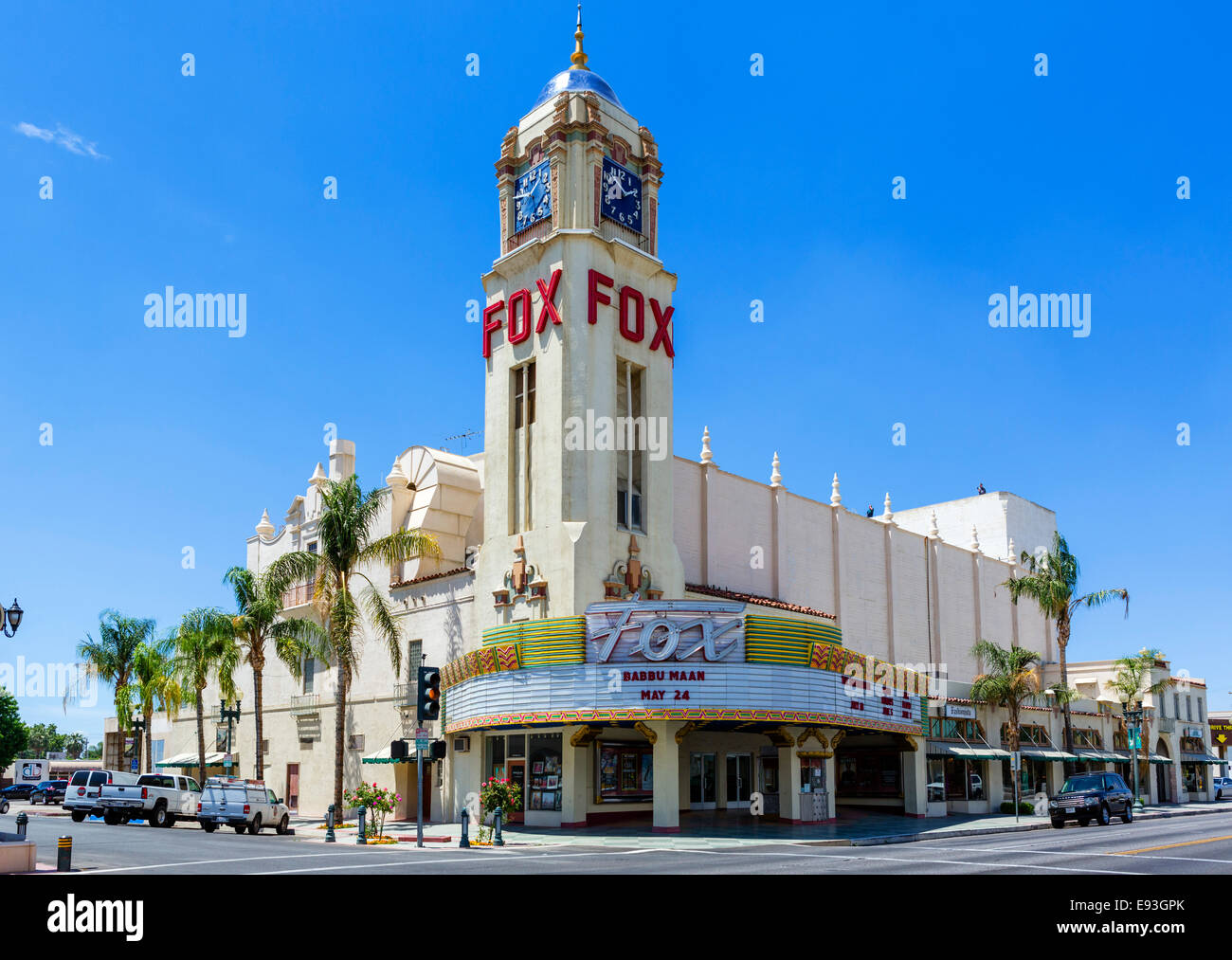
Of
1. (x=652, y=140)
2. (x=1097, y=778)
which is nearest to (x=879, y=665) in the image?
(x=1097, y=778)

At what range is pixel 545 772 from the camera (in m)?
35.6

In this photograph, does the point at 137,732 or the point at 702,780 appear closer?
the point at 702,780

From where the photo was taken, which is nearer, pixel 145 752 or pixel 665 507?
pixel 665 507

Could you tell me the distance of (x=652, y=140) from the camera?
4438 centimetres

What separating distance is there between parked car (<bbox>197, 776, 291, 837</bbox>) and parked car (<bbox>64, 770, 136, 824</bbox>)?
254 inches

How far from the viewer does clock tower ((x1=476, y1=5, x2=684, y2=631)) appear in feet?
127

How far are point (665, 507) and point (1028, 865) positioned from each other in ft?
73.5

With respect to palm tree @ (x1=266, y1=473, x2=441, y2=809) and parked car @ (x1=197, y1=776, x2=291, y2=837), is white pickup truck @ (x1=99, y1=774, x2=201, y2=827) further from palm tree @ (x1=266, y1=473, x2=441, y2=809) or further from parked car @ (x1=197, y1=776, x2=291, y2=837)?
palm tree @ (x1=266, y1=473, x2=441, y2=809)

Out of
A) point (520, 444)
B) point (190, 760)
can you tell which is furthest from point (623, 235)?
point (190, 760)

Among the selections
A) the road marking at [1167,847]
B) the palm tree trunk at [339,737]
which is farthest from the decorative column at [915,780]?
the palm tree trunk at [339,737]

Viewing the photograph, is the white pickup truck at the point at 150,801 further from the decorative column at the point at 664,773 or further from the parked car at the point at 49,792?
the parked car at the point at 49,792

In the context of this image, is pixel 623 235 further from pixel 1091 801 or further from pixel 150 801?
pixel 150 801

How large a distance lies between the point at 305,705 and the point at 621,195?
26.4 metres
